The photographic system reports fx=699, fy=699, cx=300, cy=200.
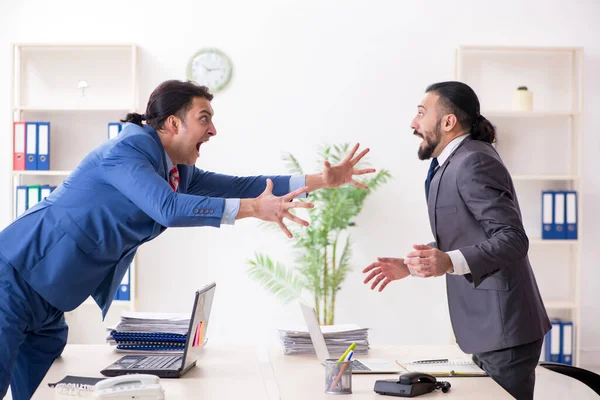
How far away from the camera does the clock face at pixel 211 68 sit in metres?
4.92

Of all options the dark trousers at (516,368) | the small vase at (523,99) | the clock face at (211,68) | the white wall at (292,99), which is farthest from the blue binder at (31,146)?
the dark trousers at (516,368)

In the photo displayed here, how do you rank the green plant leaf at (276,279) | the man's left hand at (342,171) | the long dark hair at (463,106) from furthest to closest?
the green plant leaf at (276,279)
the man's left hand at (342,171)
the long dark hair at (463,106)

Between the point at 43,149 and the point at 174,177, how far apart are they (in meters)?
2.47

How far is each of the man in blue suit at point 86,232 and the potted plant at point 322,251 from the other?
232 centimetres

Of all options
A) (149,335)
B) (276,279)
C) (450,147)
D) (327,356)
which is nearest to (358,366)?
(327,356)

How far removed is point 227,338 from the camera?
4.99 meters

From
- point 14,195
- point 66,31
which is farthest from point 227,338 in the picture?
point 66,31

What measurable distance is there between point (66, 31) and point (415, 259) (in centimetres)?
373

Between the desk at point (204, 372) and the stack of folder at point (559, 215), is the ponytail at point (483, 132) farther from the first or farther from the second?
the stack of folder at point (559, 215)

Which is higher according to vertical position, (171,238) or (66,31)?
(66,31)

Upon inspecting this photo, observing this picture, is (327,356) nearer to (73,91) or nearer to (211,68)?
(211,68)

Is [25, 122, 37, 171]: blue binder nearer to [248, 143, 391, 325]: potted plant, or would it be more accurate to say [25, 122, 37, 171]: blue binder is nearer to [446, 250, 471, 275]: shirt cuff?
[248, 143, 391, 325]: potted plant

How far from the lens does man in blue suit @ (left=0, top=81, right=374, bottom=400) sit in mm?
2080

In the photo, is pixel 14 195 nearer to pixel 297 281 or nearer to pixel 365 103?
pixel 297 281
